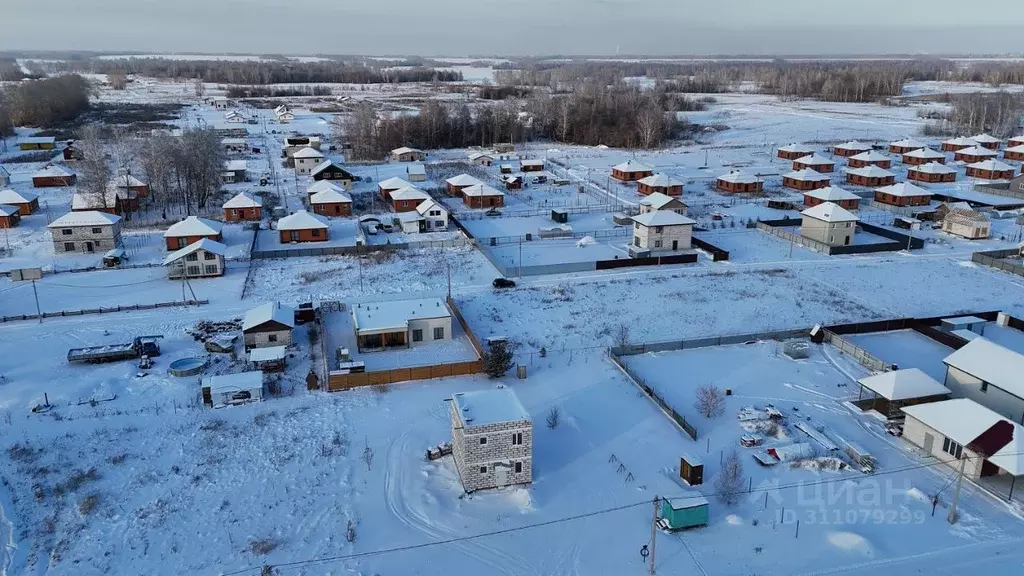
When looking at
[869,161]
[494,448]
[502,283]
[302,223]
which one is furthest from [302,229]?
[869,161]

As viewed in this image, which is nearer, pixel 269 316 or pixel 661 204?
pixel 269 316

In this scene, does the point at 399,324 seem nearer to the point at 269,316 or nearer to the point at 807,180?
the point at 269,316

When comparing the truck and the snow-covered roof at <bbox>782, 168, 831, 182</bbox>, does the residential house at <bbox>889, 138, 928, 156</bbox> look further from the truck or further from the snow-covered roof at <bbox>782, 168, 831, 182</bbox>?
the truck

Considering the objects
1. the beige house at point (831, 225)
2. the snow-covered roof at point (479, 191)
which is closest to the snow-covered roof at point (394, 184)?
the snow-covered roof at point (479, 191)

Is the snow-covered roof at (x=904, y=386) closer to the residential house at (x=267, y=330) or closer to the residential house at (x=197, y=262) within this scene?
the residential house at (x=267, y=330)

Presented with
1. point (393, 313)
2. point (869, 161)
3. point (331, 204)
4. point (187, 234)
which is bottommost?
point (393, 313)

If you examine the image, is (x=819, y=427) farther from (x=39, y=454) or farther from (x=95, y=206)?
(x=95, y=206)

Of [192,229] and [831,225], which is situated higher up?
[192,229]
